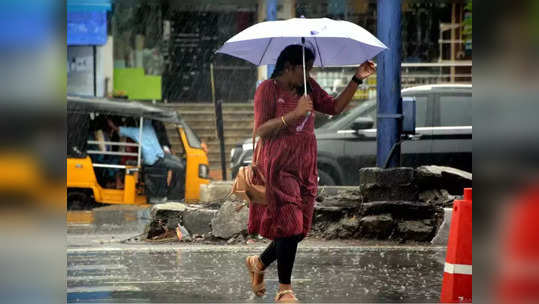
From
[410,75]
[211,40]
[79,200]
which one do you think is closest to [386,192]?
[79,200]

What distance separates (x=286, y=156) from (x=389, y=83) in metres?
4.21

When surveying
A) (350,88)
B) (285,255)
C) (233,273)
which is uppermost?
(350,88)

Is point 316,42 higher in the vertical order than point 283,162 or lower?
higher

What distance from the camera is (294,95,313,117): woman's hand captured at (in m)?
6.75

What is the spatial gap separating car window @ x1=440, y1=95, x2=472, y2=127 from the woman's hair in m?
7.91

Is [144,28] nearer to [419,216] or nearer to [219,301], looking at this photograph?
[419,216]

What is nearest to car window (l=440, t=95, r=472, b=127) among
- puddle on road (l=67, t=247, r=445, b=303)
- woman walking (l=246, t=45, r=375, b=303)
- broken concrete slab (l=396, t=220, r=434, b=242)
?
broken concrete slab (l=396, t=220, r=434, b=242)

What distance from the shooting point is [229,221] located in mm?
10875

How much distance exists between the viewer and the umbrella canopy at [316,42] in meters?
6.97

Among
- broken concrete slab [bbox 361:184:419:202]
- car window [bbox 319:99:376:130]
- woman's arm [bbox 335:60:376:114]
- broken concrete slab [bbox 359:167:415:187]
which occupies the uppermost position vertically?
woman's arm [bbox 335:60:376:114]

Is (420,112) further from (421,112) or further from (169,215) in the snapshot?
(169,215)

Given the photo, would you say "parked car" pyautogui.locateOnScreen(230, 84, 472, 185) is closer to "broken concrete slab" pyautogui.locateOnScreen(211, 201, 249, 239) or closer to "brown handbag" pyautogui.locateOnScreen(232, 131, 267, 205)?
"broken concrete slab" pyautogui.locateOnScreen(211, 201, 249, 239)

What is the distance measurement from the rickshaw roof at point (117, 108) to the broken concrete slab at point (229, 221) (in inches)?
277

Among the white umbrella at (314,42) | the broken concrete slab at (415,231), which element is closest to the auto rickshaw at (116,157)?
the broken concrete slab at (415,231)
